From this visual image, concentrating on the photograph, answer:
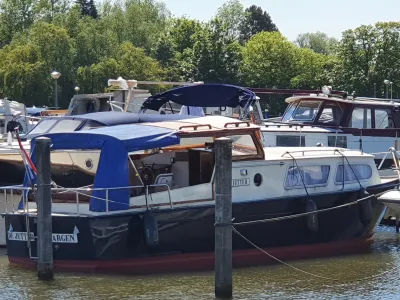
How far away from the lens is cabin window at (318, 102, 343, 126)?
94.2 ft

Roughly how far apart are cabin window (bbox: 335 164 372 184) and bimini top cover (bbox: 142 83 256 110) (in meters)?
4.03

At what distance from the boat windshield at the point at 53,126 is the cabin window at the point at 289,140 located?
7.27 meters

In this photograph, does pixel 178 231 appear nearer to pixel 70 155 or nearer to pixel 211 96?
pixel 70 155

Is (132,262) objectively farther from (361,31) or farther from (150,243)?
(361,31)

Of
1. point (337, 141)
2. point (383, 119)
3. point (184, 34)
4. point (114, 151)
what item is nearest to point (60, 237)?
point (114, 151)

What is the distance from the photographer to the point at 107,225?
1872cm

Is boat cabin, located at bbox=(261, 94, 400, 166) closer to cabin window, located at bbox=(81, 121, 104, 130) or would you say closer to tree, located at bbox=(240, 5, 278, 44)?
cabin window, located at bbox=(81, 121, 104, 130)

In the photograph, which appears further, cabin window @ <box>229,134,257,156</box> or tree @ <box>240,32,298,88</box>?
tree @ <box>240,32,298,88</box>

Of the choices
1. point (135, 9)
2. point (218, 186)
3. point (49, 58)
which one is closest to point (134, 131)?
point (218, 186)

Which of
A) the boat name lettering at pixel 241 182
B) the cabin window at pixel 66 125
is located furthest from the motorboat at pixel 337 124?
the boat name lettering at pixel 241 182

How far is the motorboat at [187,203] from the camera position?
19.0m

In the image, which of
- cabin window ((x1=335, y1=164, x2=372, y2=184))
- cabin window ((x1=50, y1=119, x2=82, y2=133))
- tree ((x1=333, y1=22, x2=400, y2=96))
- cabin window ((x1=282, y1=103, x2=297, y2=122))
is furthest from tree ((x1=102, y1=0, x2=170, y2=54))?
cabin window ((x1=335, y1=164, x2=372, y2=184))

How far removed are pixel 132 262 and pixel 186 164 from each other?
306 cm

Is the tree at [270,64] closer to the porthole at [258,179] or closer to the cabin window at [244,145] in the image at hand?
the cabin window at [244,145]
